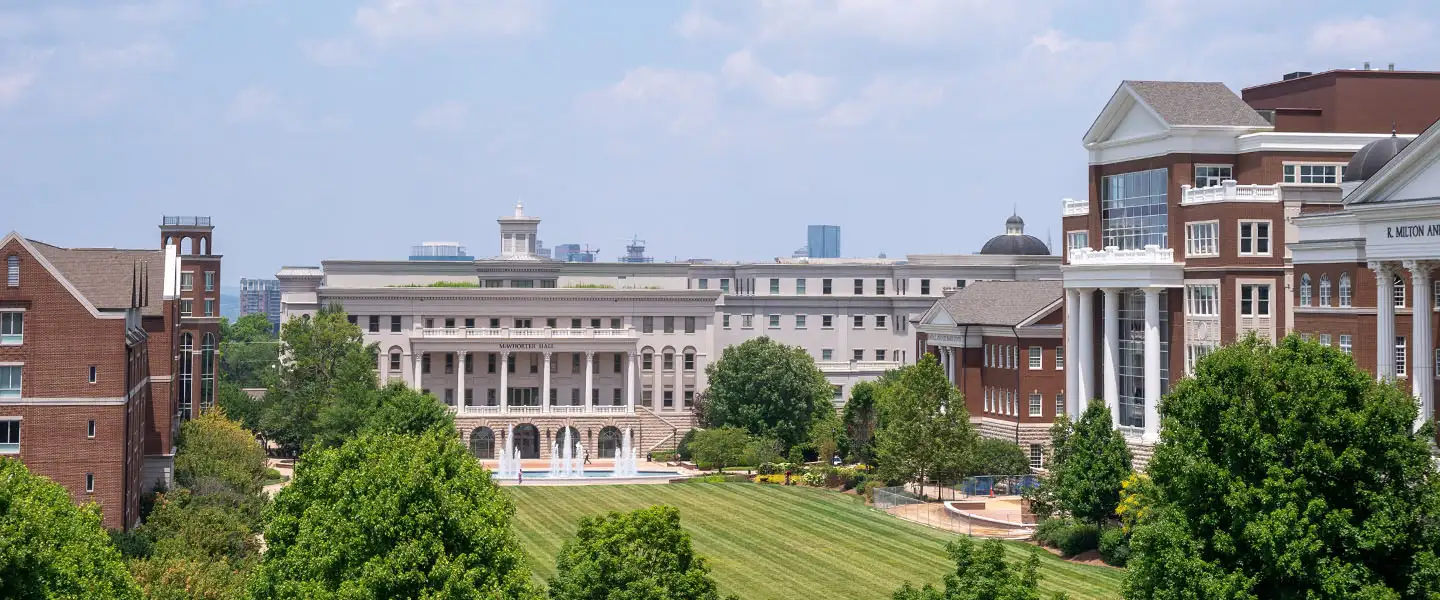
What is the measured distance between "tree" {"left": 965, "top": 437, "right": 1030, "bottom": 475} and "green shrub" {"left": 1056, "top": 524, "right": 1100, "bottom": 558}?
17.9 m

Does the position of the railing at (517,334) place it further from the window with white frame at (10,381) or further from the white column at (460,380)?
the window with white frame at (10,381)

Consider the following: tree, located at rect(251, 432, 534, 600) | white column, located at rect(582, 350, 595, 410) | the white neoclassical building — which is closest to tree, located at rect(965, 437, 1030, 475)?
the white neoclassical building

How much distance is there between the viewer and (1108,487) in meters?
63.4

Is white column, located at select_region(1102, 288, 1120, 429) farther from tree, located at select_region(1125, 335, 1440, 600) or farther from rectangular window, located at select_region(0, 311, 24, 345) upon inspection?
rectangular window, located at select_region(0, 311, 24, 345)

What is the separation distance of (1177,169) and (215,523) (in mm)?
43107

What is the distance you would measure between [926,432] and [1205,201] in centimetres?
1602

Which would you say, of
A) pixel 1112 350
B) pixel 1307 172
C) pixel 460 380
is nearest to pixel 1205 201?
pixel 1307 172

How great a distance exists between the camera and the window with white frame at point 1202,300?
72688 mm

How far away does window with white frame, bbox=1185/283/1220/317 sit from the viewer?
7269 cm

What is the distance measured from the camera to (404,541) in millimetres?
36812

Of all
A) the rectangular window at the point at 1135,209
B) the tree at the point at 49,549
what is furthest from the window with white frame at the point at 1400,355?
the tree at the point at 49,549

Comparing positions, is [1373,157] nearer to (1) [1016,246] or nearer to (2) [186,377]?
(2) [186,377]

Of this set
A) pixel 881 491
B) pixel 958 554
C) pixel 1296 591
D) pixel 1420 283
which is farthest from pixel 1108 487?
pixel 958 554

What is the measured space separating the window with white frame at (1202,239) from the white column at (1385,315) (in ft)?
45.2
